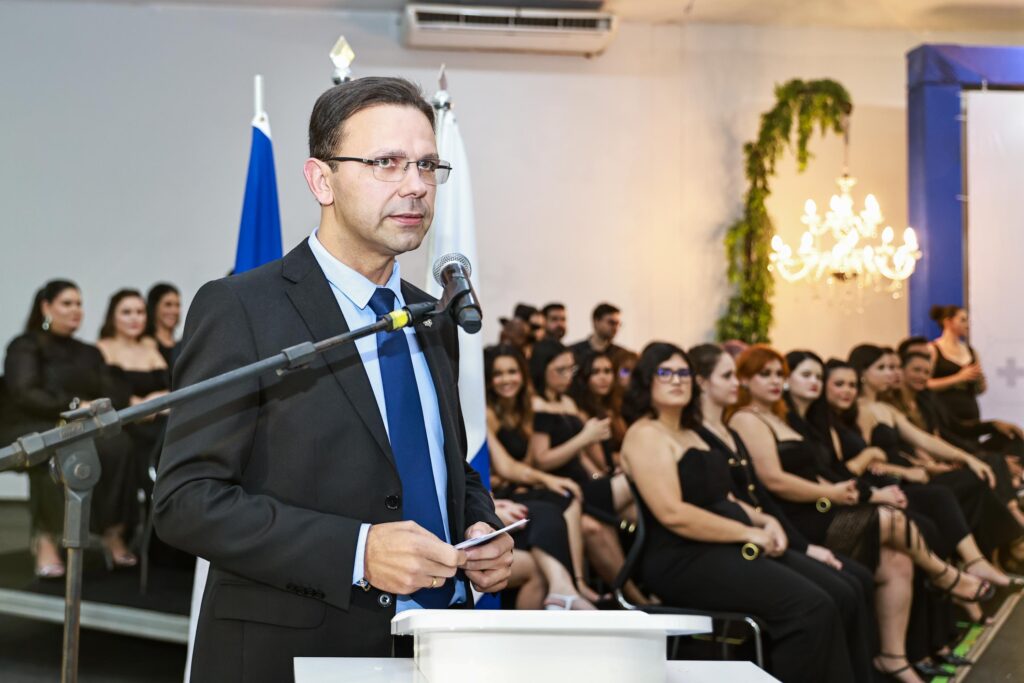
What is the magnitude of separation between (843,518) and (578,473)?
1.20 meters

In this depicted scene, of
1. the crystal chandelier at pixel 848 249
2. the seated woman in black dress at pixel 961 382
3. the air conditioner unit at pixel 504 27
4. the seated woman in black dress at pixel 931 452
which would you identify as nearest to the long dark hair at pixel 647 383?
the seated woman in black dress at pixel 931 452

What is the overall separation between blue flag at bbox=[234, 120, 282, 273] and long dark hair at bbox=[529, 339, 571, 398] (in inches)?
88.0

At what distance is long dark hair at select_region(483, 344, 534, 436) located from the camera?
17.2 ft

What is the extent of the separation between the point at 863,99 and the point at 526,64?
9.51ft

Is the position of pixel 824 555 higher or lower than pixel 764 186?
lower

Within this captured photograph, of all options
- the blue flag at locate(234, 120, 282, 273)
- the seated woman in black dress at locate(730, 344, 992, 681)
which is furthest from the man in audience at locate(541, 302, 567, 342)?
the blue flag at locate(234, 120, 282, 273)

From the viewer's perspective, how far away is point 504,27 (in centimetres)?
889

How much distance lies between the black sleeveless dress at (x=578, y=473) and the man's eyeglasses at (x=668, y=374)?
100 cm

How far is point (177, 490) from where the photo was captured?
5.28ft

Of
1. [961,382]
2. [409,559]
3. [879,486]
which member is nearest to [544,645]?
[409,559]

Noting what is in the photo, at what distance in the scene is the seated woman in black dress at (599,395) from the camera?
6.06m

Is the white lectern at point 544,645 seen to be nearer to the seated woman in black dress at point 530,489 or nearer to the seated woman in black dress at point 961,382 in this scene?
the seated woman in black dress at point 530,489

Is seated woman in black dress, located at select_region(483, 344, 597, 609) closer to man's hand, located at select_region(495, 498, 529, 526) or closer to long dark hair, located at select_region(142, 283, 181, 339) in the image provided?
man's hand, located at select_region(495, 498, 529, 526)

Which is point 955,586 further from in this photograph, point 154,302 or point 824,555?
point 154,302
